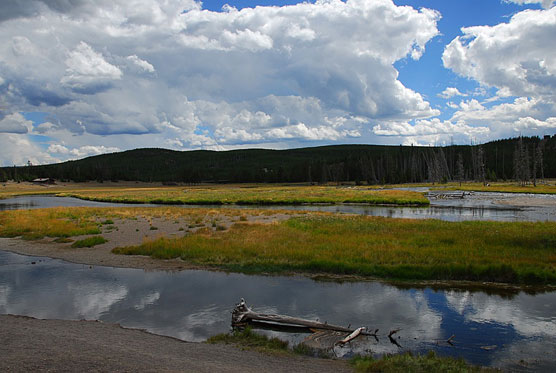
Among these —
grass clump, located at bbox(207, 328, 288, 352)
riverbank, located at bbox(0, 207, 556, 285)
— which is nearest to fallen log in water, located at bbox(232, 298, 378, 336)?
grass clump, located at bbox(207, 328, 288, 352)

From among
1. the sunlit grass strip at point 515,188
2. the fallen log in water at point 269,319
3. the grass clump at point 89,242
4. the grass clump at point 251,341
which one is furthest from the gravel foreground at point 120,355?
the sunlit grass strip at point 515,188

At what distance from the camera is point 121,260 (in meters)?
20.9

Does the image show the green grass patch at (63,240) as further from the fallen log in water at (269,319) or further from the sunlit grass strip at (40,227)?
the fallen log in water at (269,319)

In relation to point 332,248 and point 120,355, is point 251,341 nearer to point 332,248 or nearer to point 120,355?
point 120,355

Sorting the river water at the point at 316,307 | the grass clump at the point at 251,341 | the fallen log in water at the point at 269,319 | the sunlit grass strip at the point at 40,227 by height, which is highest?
the sunlit grass strip at the point at 40,227

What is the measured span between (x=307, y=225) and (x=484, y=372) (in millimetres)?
22135

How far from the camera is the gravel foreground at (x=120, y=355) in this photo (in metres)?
7.69

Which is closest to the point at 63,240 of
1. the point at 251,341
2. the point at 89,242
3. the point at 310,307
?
the point at 89,242

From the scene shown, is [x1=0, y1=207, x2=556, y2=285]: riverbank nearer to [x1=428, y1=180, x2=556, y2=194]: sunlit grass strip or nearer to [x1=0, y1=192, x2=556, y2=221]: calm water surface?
[x1=0, y1=192, x2=556, y2=221]: calm water surface

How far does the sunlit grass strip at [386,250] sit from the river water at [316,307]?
5.41 feet

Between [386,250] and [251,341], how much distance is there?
39.0ft

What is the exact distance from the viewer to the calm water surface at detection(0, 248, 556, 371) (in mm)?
10336

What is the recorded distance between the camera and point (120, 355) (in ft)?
27.4

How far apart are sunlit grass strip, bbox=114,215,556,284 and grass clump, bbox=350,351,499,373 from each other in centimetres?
833
